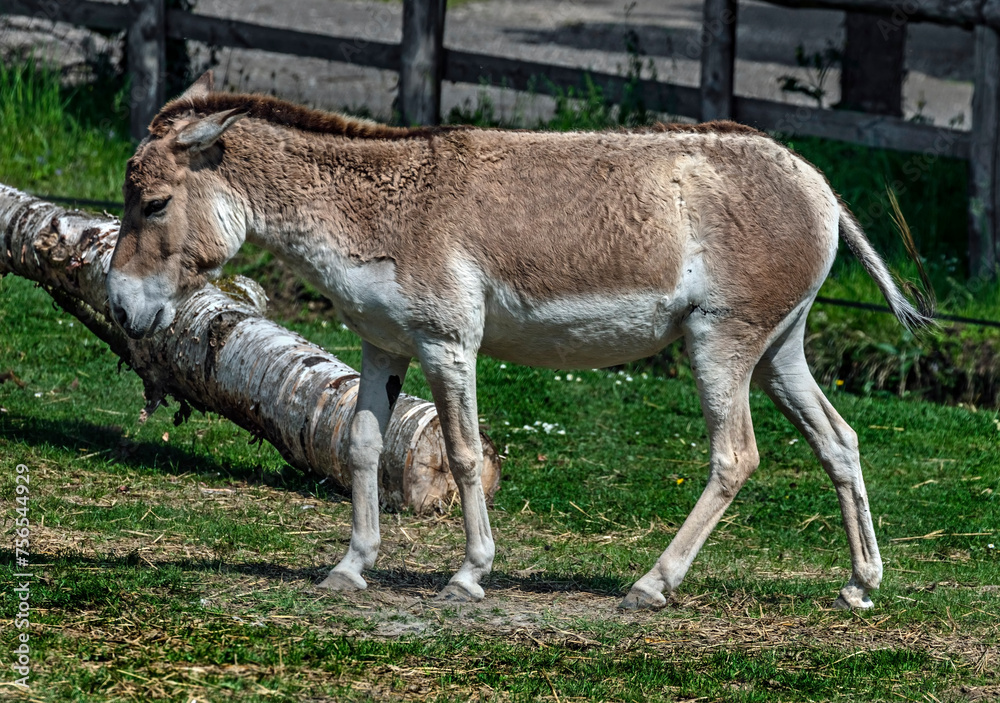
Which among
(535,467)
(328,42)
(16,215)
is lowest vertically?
(535,467)

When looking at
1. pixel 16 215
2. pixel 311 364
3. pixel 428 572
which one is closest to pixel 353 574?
pixel 428 572

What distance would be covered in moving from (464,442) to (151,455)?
2605mm

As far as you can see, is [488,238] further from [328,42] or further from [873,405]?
[328,42]

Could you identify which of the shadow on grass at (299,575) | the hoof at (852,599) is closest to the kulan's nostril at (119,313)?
the shadow on grass at (299,575)

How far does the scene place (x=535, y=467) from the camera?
720 cm

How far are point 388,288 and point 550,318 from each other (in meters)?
0.69

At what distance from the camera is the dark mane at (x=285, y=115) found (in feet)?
16.4

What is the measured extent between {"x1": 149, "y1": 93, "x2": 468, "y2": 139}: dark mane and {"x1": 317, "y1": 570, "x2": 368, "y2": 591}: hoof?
188 centimetres

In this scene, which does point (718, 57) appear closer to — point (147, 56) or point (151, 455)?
point (147, 56)

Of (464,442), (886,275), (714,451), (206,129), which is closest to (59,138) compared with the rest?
(206,129)

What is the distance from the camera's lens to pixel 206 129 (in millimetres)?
4828

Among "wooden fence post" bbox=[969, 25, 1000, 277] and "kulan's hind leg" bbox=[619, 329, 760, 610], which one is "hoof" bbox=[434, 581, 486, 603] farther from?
"wooden fence post" bbox=[969, 25, 1000, 277]

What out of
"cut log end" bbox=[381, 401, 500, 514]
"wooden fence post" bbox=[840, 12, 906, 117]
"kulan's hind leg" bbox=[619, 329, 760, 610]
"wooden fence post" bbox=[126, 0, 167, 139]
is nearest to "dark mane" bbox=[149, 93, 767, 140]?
"kulan's hind leg" bbox=[619, 329, 760, 610]

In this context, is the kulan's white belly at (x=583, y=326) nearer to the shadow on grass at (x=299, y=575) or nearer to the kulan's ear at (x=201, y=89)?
the shadow on grass at (x=299, y=575)
